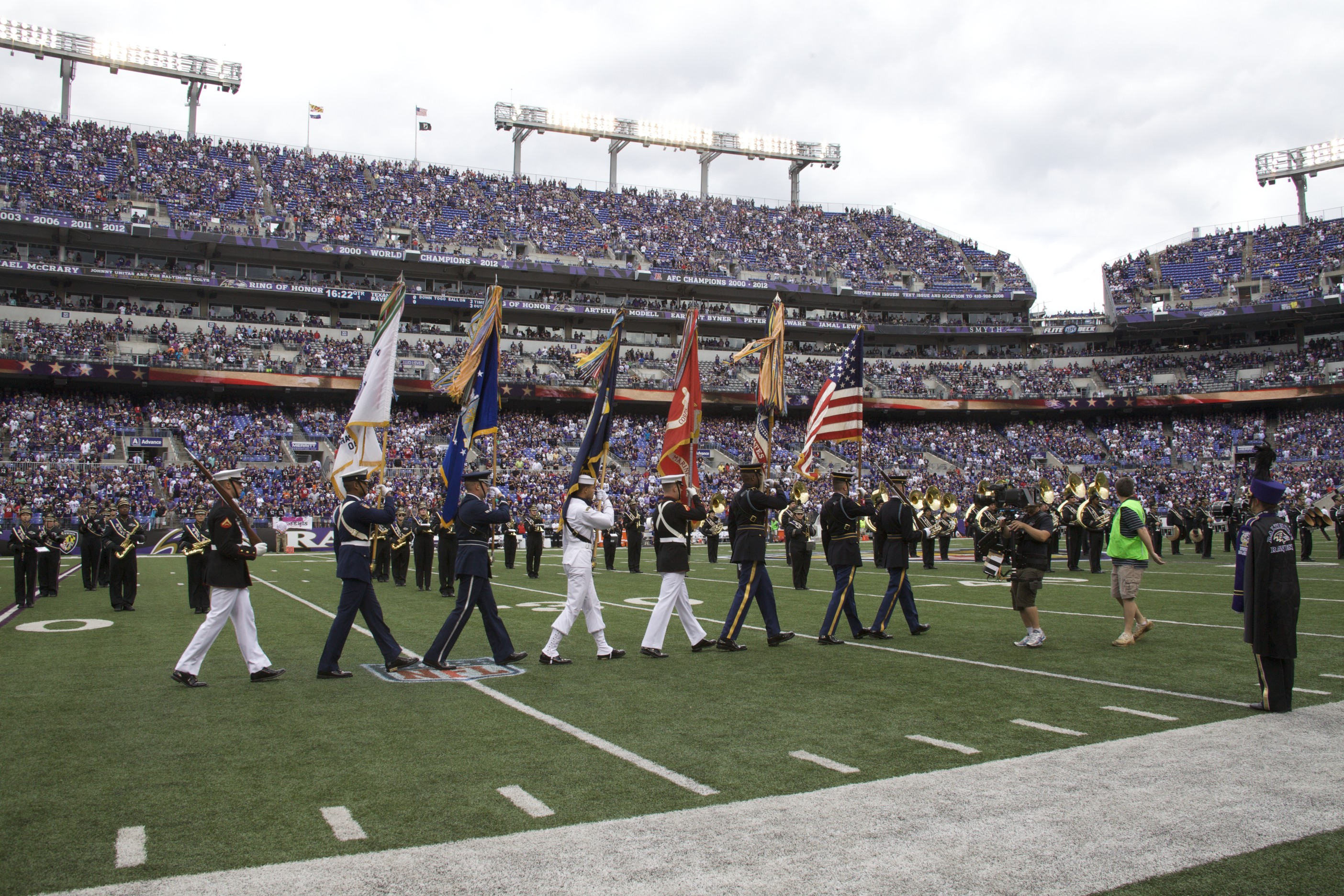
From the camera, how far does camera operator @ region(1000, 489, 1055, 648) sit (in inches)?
349

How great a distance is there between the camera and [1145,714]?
6.08m

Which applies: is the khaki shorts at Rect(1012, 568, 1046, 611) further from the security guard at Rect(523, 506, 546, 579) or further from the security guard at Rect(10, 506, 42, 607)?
the security guard at Rect(10, 506, 42, 607)

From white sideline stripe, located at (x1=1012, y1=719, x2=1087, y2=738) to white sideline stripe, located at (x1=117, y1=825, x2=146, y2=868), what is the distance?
5.11m

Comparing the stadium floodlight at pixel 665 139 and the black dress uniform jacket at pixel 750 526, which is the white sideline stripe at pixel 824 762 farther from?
the stadium floodlight at pixel 665 139

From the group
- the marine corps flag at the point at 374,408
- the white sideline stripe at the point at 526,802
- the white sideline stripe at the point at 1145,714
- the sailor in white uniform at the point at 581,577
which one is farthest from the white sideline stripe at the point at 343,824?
the marine corps flag at the point at 374,408

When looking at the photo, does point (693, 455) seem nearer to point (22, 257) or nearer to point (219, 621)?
point (219, 621)

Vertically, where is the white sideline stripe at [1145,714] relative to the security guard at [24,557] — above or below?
below

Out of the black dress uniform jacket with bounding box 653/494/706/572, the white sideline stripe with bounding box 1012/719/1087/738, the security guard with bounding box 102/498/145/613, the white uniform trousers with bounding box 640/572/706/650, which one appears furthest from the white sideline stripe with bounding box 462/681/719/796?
the security guard with bounding box 102/498/145/613

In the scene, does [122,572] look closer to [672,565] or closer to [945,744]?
[672,565]

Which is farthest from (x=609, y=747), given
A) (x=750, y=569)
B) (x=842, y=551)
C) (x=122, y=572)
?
(x=122, y=572)

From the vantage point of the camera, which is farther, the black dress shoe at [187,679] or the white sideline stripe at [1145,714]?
the black dress shoe at [187,679]

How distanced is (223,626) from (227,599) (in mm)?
250

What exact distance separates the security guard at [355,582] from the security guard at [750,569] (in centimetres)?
333

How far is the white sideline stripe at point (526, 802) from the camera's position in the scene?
167 inches
